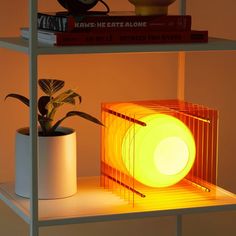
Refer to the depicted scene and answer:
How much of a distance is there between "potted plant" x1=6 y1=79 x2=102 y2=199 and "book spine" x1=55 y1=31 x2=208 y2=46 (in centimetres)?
19

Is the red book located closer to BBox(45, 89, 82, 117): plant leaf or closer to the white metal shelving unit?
the white metal shelving unit

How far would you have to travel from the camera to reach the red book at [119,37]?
181cm

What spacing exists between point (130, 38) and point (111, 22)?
0.06m

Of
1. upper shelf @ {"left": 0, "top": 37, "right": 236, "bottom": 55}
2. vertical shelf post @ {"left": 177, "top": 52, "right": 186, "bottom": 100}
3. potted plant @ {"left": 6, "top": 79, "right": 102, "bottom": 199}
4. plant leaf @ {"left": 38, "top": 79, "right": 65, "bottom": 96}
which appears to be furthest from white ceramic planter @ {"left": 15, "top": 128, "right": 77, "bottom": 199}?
vertical shelf post @ {"left": 177, "top": 52, "right": 186, "bottom": 100}

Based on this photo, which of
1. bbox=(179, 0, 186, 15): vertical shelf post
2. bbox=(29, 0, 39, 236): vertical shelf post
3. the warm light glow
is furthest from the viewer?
bbox=(179, 0, 186, 15): vertical shelf post

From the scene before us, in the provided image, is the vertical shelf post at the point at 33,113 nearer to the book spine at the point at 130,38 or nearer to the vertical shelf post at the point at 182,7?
the book spine at the point at 130,38

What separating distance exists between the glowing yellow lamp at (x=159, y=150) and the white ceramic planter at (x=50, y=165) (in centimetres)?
14

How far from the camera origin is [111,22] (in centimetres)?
185

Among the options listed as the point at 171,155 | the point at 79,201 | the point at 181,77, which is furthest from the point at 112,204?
the point at 181,77

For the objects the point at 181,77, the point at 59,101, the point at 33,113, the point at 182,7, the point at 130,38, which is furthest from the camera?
the point at 181,77

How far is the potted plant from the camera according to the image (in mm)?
1945

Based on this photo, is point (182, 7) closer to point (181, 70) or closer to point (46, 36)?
point (181, 70)

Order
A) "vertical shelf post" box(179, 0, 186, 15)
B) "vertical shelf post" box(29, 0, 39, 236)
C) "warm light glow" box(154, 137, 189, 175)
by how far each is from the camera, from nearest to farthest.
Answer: "vertical shelf post" box(29, 0, 39, 236), "warm light glow" box(154, 137, 189, 175), "vertical shelf post" box(179, 0, 186, 15)

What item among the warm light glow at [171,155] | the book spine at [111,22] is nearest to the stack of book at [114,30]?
the book spine at [111,22]
